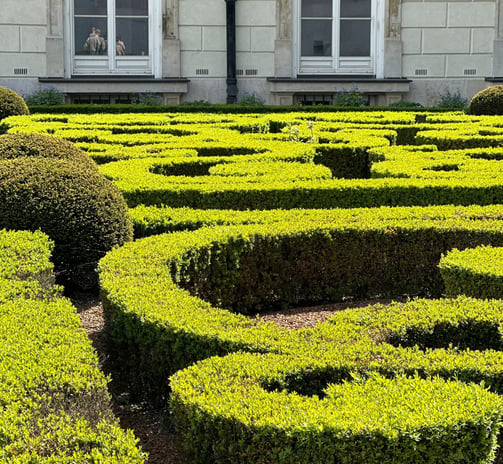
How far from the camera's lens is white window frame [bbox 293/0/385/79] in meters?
24.4

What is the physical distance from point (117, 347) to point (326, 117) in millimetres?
12293

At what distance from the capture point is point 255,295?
700 cm

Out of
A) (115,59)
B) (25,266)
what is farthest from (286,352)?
(115,59)

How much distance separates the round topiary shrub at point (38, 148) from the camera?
7590 millimetres

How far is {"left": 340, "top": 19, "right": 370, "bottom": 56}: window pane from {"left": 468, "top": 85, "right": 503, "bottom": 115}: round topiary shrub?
7130mm

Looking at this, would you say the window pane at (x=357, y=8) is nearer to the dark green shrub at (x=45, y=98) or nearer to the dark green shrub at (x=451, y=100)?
the dark green shrub at (x=451, y=100)

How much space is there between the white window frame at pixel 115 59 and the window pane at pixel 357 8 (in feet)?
16.5

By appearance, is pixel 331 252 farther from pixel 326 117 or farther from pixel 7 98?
pixel 7 98

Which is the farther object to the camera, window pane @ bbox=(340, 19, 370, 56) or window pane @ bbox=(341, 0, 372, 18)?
window pane @ bbox=(340, 19, 370, 56)

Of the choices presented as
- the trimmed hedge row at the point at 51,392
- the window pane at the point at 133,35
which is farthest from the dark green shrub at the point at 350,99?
the trimmed hedge row at the point at 51,392

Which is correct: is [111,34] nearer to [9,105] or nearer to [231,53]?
[231,53]

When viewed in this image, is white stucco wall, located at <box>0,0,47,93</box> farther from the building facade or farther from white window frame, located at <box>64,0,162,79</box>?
white window frame, located at <box>64,0,162,79</box>

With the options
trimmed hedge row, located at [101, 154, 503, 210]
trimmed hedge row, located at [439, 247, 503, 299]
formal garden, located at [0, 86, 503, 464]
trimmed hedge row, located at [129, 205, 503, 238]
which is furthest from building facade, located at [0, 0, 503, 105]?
trimmed hedge row, located at [439, 247, 503, 299]

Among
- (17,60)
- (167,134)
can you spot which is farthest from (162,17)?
(167,134)
